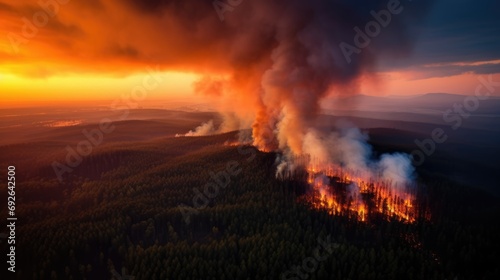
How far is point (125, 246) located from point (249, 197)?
44457mm

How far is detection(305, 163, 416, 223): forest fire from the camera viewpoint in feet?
353

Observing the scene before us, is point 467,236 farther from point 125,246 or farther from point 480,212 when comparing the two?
point 125,246

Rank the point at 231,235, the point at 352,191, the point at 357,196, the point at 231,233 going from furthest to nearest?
the point at 352,191, the point at 357,196, the point at 231,233, the point at 231,235

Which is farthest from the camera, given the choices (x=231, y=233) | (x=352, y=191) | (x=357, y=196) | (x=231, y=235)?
(x=352, y=191)

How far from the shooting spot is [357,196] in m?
116

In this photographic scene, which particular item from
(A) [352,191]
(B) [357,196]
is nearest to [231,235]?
(B) [357,196]

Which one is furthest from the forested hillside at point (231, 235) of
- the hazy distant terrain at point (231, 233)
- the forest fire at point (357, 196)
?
the forest fire at point (357, 196)

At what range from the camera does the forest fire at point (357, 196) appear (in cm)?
10762

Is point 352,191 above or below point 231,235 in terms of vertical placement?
above

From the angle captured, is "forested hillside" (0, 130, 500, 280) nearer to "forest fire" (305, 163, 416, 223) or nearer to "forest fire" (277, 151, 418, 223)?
"forest fire" (277, 151, 418, 223)

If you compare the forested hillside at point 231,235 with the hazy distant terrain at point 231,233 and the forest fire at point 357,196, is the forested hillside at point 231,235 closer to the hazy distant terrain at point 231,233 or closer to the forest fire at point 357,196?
the hazy distant terrain at point 231,233

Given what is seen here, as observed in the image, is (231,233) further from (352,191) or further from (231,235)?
(352,191)

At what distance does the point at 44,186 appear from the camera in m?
131

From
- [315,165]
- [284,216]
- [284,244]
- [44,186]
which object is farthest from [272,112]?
[44,186]
